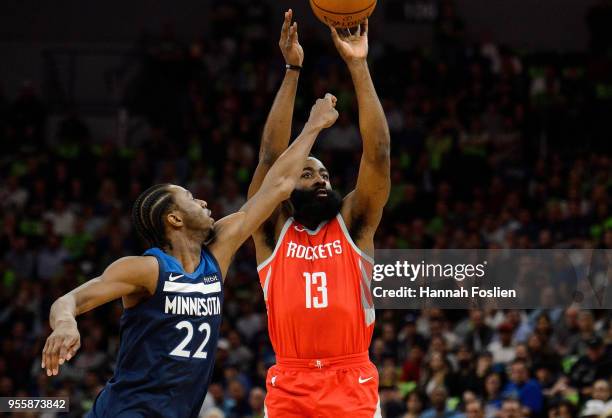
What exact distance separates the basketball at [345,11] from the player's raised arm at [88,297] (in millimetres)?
2233

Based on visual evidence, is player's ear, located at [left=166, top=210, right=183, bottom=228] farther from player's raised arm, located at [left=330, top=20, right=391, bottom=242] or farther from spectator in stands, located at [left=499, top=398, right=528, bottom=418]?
spectator in stands, located at [left=499, top=398, right=528, bottom=418]

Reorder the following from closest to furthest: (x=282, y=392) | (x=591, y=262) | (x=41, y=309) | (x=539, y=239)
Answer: (x=282, y=392), (x=591, y=262), (x=539, y=239), (x=41, y=309)

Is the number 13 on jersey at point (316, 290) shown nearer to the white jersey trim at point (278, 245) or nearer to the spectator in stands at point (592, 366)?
the white jersey trim at point (278, 245)

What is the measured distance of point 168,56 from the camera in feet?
62.6

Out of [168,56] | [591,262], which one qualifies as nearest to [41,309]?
[168,56]

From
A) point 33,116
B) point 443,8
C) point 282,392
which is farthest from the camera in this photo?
point 443,8

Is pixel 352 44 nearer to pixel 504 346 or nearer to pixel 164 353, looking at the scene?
pixel 164 353

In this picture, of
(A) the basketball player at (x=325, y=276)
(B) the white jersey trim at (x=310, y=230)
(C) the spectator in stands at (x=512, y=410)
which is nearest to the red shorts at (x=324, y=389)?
(A) the basketball player at (x=325, y=276)

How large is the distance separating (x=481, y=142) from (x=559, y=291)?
5897mm

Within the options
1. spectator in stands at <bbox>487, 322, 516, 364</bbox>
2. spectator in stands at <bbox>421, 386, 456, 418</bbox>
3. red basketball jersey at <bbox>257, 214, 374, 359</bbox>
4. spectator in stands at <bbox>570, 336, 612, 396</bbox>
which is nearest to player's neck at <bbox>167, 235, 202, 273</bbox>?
red basketball jersey at <bbox>257, 214, 374, 359</bbox>

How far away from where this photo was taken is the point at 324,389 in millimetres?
6391

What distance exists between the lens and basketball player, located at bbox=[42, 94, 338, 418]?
5.33m

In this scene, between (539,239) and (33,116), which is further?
(33,116)

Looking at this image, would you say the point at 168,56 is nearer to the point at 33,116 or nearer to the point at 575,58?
the point at 33,116
